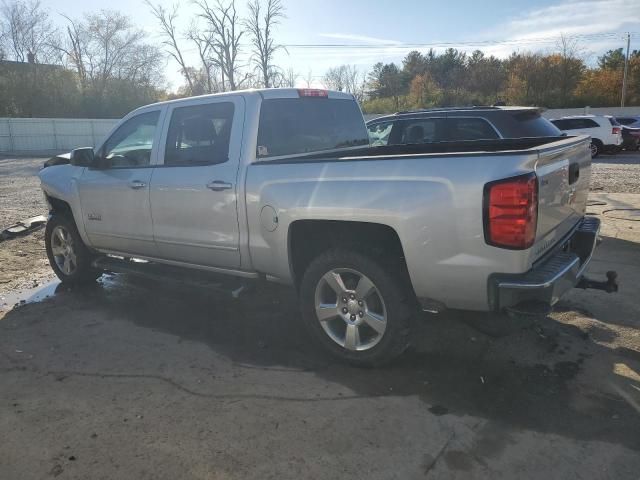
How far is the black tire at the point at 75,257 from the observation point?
5.94 metres

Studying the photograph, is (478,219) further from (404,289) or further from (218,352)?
(218,352)

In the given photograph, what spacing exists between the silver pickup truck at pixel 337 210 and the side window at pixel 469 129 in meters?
2.79

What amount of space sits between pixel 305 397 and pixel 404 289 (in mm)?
981

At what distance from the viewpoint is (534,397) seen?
3312 millimetres

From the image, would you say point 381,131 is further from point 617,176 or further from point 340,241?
point 617,176

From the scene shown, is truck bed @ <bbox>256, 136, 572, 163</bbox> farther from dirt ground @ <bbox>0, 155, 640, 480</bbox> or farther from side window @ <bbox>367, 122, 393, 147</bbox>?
side window @ <bbox>367, 122, 393, 147</bbox>

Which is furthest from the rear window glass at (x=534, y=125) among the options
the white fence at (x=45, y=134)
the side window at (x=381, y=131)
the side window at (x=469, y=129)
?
the white fence at (x=45, y=134)

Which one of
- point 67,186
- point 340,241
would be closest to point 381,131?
point 67,186

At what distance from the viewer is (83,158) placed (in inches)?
213

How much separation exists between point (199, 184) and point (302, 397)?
2011mm

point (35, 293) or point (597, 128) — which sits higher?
point (597, 128)

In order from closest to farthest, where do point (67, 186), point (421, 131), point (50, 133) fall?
point (67, 186)
point (421, 131)
point (50, 133)

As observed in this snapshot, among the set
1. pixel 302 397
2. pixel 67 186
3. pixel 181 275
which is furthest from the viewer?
pixel 67 186

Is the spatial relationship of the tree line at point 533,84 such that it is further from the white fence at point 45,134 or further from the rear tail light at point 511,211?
the rear tail light at point 511,211
